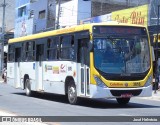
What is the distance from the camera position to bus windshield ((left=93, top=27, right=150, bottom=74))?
17.8m

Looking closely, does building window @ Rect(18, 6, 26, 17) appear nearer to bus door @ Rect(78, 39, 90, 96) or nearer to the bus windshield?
bus door @ Rect(78, 39, 90, 96)

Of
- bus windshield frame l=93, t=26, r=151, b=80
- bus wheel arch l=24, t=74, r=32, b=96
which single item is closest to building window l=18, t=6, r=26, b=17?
bus wheel arch l=24, t=74, r=32, b=96

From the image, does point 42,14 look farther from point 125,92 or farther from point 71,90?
point 125,92

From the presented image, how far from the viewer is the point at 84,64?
18391mm

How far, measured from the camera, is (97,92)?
57.8 feet

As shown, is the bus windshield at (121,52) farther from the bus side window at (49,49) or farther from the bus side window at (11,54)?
the bus side window at (11,54)

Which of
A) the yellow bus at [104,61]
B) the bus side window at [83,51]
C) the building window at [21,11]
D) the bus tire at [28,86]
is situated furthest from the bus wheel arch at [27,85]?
the building window at [21,11]

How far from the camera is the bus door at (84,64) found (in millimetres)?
18188

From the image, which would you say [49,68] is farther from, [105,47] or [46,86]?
[105,47]

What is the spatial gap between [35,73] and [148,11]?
42.3ft

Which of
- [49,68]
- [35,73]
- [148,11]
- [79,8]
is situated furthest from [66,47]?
[79,8]

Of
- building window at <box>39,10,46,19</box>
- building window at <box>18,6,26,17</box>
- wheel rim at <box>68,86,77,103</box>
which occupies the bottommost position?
wheel rim at <box>68,86,77,103</box>

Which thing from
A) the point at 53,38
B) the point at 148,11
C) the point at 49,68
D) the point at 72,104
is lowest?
the point at 72,104

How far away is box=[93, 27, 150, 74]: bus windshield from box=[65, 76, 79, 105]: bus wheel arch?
213cm
